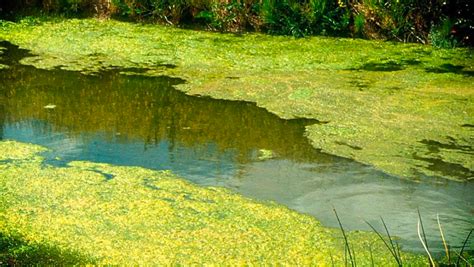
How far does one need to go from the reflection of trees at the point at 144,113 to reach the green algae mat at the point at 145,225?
0.68 meters

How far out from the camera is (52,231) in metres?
3.09

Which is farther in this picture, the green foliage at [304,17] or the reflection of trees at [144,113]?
the green foliage at [304,17]

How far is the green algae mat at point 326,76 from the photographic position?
4.23 m

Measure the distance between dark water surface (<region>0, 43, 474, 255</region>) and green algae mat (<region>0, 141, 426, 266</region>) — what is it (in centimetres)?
15

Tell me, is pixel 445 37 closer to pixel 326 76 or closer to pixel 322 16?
pixel 322 16

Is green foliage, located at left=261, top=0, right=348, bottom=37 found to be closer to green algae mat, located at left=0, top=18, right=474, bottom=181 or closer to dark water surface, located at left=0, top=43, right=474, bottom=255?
green algae mat, located at left=0, top=18, right=474, bottom=181

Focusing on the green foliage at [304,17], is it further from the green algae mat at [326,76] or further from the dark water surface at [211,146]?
the dark water surface at [211,146]

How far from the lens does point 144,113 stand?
487 cm

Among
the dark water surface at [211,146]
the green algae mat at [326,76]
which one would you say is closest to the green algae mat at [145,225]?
the dark water surface at [211,146]

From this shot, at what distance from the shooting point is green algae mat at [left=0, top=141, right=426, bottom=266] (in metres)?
A: 2.89

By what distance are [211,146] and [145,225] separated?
117 cm

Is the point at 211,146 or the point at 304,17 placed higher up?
the point at 304,17

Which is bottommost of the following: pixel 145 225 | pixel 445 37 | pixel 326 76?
pixel 145 225

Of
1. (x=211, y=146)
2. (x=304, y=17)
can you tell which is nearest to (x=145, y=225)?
(x=211, y=146)
